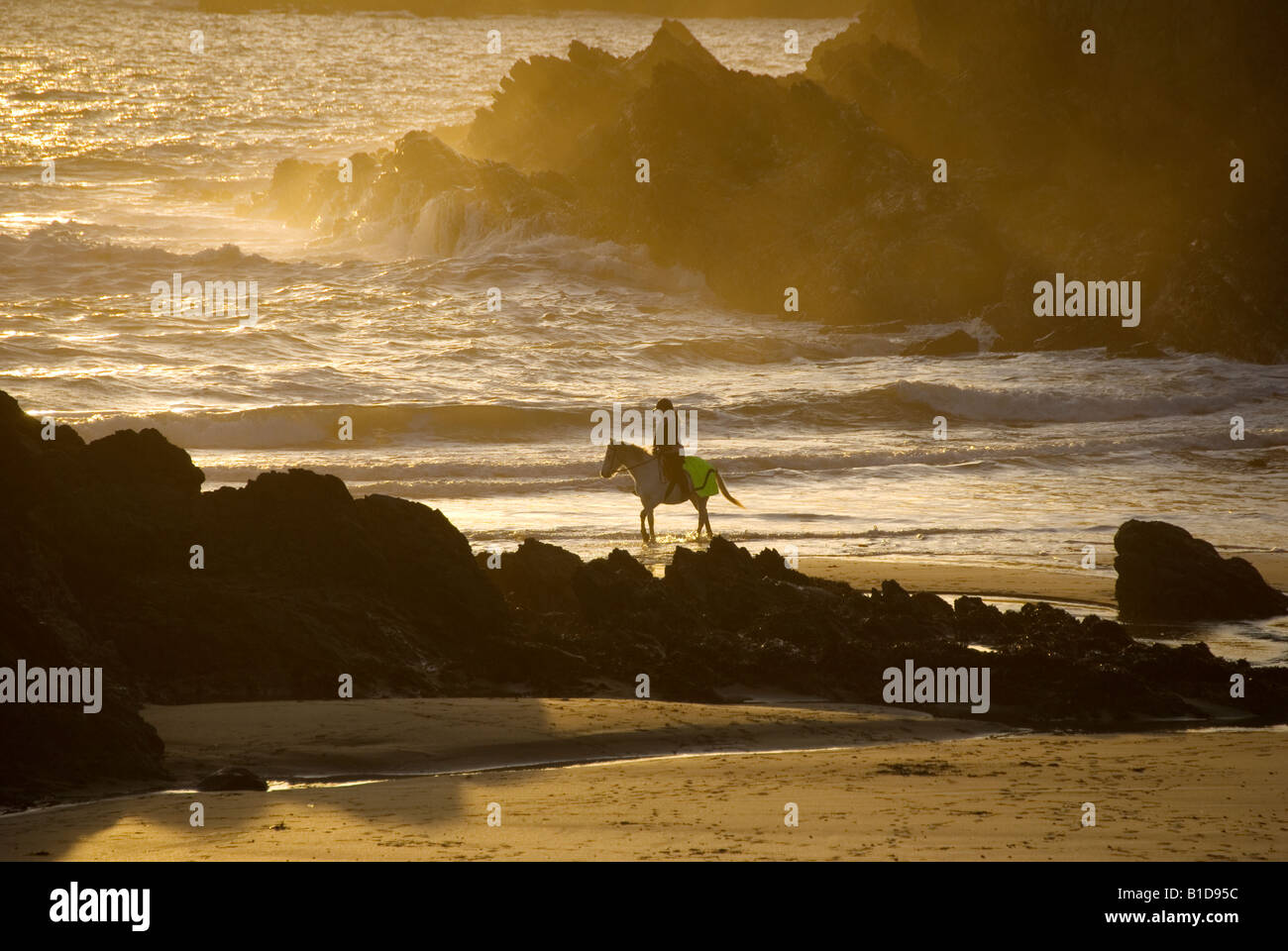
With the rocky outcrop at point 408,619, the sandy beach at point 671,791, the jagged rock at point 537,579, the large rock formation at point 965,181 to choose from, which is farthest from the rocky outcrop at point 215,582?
the large rock formation at point 965,181

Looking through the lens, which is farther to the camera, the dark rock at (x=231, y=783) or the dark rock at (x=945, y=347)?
the dark rock at (x=945, y=347)

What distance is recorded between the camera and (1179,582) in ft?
43.7

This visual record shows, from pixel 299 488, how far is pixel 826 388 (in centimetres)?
1884

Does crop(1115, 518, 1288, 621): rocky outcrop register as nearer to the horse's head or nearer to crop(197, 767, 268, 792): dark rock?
the horse's head

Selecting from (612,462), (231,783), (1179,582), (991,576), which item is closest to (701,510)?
(612,462)

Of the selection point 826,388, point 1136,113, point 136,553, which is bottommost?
point 136,553

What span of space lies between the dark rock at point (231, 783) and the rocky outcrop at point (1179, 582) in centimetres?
826

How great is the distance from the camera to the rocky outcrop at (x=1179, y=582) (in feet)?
43.5

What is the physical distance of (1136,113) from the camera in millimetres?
38125

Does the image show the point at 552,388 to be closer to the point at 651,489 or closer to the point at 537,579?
the point at 651,489

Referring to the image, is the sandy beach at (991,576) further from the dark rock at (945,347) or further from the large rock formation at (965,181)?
the large rock formation at (965,181)
